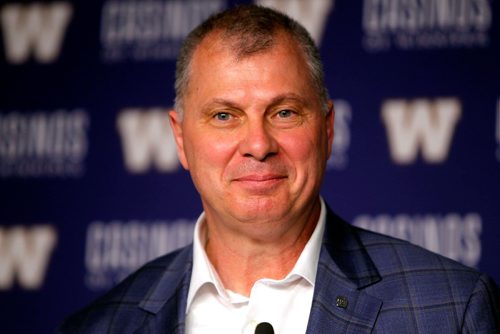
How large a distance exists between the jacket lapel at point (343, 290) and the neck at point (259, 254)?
7 centimetres

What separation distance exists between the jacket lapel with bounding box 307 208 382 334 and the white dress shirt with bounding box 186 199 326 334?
34 mm

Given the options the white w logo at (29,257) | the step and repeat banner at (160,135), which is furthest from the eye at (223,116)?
the white w logo at (29,257)

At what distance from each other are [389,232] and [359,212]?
13 centimetres

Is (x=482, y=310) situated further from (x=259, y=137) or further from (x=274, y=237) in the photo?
(x=259, y=137)

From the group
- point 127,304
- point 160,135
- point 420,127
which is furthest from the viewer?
point 160,135

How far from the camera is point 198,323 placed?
220 cm

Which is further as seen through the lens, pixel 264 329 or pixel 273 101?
pixel 273 101

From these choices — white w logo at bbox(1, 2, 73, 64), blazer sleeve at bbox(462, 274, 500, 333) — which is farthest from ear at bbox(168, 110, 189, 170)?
white w logo at bbox(1, 2, 73, 64)

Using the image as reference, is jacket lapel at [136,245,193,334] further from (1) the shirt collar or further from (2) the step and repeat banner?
(2) the step and repeat banner

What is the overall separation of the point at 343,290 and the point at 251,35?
0.65 m

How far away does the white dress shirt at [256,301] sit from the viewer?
82.7 inches

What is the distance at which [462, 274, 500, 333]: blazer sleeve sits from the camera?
196 cm

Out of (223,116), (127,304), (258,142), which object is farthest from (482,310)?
(127,304)

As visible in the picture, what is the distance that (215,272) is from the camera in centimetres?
224
